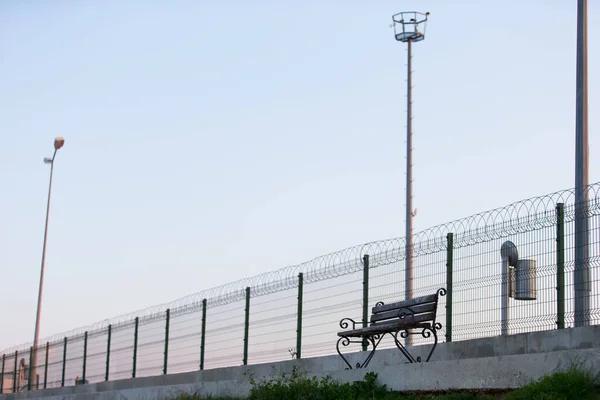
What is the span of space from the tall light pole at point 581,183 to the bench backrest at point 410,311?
5.85ft

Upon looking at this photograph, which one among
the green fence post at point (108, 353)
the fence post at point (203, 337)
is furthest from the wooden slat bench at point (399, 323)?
the green fence post at point (108, 353)

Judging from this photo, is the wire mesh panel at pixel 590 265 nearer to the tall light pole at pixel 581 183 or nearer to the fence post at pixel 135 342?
the tall light pole at pixel 581 183

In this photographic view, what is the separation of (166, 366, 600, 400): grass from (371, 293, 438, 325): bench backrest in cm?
95

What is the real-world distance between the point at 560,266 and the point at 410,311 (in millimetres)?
2070

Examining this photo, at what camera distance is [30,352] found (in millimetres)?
29125

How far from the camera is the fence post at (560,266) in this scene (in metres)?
11.4

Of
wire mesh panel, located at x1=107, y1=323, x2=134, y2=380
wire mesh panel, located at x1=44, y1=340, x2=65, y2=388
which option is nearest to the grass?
wire mesh panel, located at x1=107, y1=323, x2=134, y2=380

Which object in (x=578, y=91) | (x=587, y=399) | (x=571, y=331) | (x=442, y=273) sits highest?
(x=578, y=91)

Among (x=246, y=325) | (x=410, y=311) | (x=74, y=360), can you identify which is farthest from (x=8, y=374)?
(x=410, y=311)

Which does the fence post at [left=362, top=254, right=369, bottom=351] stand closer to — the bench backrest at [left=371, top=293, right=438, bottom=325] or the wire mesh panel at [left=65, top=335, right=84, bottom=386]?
the bench backrest at [left=371, top=293, right=438, bottom=325]

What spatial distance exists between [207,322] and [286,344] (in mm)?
3129

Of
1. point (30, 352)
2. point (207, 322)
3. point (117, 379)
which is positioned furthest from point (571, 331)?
point (30, 352)

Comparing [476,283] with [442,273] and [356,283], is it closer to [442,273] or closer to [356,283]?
[442,273]

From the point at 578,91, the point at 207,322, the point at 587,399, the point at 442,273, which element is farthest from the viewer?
the point at 207,322
